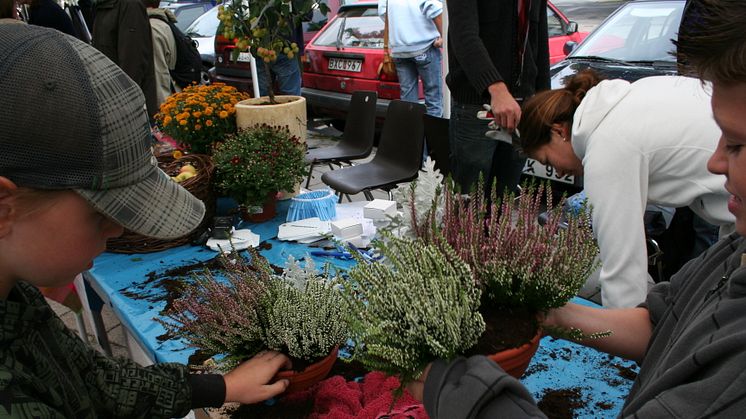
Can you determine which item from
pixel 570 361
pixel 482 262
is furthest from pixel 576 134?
pixel 482 262

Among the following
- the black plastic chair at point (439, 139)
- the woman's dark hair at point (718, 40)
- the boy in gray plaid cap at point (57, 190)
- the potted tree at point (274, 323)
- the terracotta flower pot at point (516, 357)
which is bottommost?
the black plastic chair at point (439, 139)

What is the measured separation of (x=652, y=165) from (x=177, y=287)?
5.53ft

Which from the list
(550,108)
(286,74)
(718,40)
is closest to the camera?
(718,40)

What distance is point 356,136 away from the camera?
4.95 meters

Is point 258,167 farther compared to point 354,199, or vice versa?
point 354,199

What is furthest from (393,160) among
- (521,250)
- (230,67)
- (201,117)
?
(230,67)

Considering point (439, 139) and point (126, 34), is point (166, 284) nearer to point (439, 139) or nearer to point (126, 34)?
point (439, 139)

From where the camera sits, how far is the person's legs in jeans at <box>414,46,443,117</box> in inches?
231

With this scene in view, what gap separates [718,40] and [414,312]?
0.57 m

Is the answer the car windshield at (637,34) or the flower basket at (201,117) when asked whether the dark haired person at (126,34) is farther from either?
the car windshield at (637,34)

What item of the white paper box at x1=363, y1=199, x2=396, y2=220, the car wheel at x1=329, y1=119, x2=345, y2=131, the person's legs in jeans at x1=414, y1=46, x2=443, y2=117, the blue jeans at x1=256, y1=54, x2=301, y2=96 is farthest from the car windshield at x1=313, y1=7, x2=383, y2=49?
the white paper box at x1=363, y1=199, x2=396, y2=220

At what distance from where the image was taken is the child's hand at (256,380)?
3.96 ft

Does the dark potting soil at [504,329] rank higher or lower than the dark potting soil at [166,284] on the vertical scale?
higher

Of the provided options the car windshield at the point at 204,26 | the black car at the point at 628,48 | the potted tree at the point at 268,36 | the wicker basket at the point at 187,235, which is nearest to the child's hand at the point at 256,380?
the wicker basket at the point at 187,235
